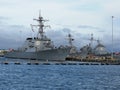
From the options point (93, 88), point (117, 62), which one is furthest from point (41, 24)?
point (93, 88)

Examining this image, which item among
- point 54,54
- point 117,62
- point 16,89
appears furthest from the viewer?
point 54,54

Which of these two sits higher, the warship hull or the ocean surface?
the warship hull

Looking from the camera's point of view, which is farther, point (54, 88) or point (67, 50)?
point (67, 50)

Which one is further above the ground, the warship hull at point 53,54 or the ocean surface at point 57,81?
the warship hull at point 53,54

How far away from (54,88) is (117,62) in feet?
406

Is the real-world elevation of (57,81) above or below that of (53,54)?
below

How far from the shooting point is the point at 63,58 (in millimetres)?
191375

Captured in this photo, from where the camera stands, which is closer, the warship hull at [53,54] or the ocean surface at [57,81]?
the ocean surface at [57,81]

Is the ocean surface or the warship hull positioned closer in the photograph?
the ocean surface

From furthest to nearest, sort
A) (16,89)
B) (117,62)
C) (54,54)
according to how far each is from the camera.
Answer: (54,54)
(117,62)
(16,89)

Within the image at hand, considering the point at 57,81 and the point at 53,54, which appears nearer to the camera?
the point at 57,81

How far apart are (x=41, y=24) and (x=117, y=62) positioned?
4386 centimetres

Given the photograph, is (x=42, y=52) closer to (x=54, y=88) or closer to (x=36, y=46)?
(x=36, y=46)

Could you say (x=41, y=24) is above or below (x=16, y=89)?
above
